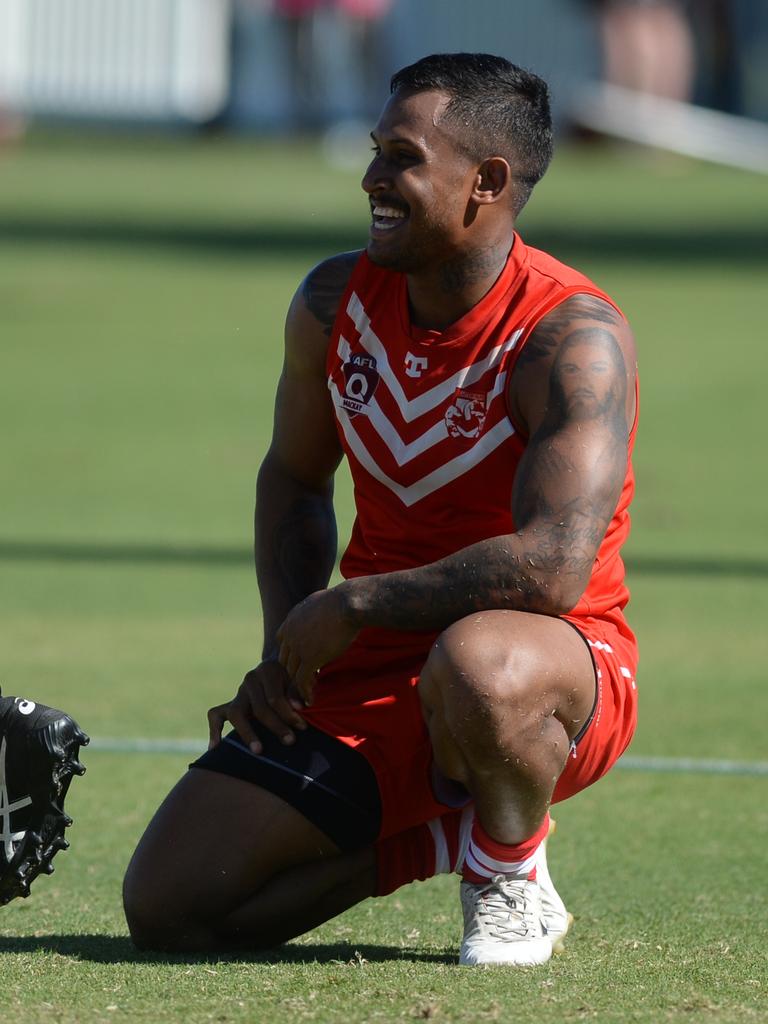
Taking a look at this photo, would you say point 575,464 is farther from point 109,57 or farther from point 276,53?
point 109,57

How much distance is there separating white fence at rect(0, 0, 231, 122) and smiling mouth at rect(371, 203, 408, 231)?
29593 millimetres

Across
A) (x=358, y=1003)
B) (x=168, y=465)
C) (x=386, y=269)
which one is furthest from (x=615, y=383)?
(x=168, y=465)

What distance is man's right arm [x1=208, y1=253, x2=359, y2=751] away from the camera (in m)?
4.82

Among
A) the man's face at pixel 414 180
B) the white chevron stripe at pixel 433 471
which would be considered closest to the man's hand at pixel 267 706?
the white chevron stripe at pixel 433 471

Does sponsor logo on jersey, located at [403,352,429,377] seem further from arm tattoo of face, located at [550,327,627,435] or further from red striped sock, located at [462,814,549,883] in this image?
red striped sock, located at [462,814,549,883]

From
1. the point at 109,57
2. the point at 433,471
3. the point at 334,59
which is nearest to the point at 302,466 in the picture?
the point at 433,471

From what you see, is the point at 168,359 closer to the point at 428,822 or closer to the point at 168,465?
the point at 168,465

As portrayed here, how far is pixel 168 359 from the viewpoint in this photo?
15.3 meters

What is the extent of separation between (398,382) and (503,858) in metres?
1.04

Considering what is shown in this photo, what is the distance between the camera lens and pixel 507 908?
4.24 meters

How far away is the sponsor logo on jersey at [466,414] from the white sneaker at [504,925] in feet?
3.04

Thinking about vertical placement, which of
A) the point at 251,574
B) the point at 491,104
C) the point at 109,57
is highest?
the point at 491,104

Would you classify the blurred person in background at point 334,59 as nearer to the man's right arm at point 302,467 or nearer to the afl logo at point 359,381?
the man's right arm at point 302,467

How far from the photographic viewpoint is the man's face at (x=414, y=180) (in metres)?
4.49
